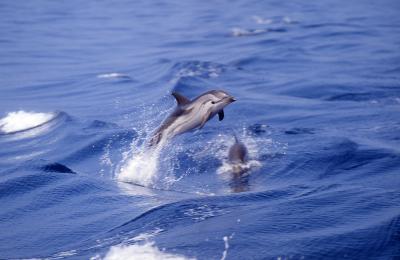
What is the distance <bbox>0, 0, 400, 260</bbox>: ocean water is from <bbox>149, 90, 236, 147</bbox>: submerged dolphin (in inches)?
29.9

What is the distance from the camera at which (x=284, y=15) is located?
116 feet

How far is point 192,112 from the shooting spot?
9641mm

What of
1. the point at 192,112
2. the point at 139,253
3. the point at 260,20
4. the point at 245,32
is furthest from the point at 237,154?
the point at 260,20

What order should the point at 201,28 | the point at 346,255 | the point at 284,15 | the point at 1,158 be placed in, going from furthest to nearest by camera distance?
the point at 284,15, the point at 201,28, the point at 1,158, the point at 346,255

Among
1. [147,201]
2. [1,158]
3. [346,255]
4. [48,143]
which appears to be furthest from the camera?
[48,143]

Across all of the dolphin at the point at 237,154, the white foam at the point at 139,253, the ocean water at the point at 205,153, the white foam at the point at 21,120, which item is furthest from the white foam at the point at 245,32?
the white foam at the point at 139,253

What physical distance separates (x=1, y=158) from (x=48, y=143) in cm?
120

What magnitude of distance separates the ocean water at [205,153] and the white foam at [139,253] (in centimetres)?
2

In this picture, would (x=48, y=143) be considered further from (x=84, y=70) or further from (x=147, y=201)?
(x=84, y=70)

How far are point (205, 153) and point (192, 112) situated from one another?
4.72ft

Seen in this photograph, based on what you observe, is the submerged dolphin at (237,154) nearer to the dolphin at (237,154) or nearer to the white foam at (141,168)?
the dolphin at (237,154)

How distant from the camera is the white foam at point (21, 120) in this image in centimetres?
1340

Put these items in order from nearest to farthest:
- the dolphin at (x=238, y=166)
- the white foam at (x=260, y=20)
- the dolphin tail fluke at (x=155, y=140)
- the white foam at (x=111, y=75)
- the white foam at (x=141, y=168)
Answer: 1. the dolphin at (x=238, y=166)
2. the white foam at (x=141, y=168)
3. the dolphin tail fluke at (x=155, y=140)
4. the white foam at (x=111, y=75)
5. the white foam at (x=260, y=20)

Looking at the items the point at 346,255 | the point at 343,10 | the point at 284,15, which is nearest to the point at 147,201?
the point at 346,255
